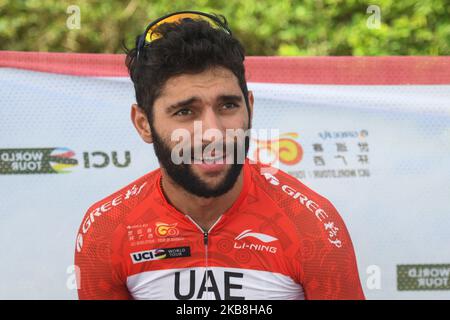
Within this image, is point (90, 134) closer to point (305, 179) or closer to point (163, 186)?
point (163, 186)

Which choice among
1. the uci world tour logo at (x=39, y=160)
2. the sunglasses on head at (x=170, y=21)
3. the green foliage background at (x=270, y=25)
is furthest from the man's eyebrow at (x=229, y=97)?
the green foliage background at (x=270, y=25)

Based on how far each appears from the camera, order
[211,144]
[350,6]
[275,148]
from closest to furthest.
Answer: [211,144], [275,148], [350,6]

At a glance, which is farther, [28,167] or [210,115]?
[28,167]

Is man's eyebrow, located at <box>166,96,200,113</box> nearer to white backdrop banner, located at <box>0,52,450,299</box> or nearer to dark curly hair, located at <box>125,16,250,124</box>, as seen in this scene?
Answer: dark curly hair, located at <box>125,16,250,124</box>

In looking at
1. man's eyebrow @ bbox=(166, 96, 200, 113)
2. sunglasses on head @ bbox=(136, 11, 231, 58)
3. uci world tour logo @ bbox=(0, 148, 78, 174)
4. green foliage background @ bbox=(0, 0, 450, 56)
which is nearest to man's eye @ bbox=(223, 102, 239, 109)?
man's eyebrow @ bbox=(166, 96, 200, 113)

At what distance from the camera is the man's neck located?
2.88m

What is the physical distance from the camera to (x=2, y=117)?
347 cm

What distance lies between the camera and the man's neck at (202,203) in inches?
113

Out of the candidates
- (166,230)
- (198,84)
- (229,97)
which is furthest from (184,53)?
(166,230)

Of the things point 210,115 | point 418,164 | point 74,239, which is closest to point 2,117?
point 74,239

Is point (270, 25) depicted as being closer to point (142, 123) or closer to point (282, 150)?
point (282, 150)

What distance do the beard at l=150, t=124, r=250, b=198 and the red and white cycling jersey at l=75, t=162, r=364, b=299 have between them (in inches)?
5.6
